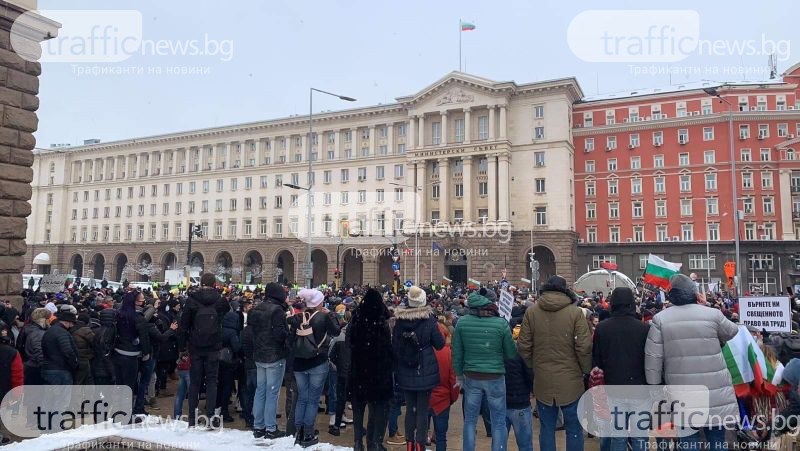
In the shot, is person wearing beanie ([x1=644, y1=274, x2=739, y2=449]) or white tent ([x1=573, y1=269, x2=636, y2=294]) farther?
white tent ([x1=573, y1=269, x2=636, y2=294])

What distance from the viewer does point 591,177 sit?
51875mm

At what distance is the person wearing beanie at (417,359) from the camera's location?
248 inches

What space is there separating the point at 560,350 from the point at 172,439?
5.18 m

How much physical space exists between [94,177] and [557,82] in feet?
205

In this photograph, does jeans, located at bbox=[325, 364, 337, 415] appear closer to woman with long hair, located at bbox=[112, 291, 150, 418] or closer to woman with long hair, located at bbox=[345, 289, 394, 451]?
woman with long hair, located at bbox=[345, 289, 394, 451]

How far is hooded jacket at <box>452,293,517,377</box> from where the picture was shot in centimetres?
593

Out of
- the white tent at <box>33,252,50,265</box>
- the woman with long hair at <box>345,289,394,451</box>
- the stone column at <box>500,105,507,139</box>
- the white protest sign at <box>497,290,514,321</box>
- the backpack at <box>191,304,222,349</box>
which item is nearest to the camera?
the woman with long hair at <box>345,289,394,451</box>

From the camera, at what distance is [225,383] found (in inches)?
337

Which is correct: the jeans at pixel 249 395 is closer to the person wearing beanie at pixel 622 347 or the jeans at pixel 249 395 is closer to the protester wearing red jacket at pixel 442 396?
the protester wearing red jacket at pixel 442 396

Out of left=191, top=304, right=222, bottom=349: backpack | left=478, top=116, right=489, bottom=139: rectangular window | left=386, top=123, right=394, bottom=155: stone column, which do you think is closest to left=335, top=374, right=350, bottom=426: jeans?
left=191, top=304, right=222, bottom=349: backpack

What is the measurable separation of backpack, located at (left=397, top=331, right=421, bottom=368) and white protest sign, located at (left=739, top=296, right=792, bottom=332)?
18.4ft

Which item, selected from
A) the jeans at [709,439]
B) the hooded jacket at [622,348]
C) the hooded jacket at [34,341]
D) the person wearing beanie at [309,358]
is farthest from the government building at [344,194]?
the jeans at [709,439]

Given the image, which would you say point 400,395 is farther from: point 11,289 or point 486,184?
point 486,184

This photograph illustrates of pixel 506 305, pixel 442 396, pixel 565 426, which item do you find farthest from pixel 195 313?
pixel 506 305
